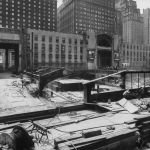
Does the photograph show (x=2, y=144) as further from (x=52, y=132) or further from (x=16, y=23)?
(x=16, y=23)

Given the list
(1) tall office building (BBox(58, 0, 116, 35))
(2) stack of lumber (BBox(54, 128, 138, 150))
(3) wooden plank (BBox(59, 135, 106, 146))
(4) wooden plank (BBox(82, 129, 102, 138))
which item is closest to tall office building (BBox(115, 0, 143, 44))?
(1) tall office building (BBox(58, 0, 116, 35))

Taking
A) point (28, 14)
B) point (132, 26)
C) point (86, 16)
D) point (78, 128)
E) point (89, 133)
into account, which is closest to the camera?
point (89, 133)

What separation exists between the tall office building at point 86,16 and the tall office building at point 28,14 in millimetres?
16693

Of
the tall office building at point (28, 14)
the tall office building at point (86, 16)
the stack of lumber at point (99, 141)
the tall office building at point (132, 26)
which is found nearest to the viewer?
the stack of lumber at point (99, 141)

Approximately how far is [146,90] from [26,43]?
4941 cm

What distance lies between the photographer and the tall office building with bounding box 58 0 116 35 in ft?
491

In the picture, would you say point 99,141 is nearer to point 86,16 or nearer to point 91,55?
point 91,55

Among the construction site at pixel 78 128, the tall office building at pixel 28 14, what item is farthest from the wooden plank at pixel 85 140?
the tall office building at pixel 28 14

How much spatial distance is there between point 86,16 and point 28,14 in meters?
52.9

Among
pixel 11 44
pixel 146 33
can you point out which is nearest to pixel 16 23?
pixel 11 44

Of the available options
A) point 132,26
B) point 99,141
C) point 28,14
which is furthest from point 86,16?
point 99,141

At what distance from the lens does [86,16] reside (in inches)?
6127

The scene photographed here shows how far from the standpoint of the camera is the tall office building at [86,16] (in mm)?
149625

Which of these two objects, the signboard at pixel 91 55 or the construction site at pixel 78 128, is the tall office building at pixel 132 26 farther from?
the construction site at pixel 78 128
